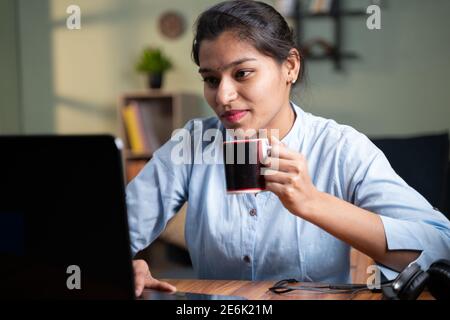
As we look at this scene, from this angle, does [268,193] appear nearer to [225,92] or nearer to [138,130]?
[225,92]

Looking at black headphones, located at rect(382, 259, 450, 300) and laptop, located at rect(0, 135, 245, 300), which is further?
black headphones, located at rect(382, 259, 450, 300)

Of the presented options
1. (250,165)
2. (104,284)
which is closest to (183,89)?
(250,165)

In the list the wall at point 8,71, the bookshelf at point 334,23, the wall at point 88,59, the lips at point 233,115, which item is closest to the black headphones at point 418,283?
the lips at point 233,115

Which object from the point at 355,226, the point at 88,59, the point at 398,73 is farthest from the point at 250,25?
the point at 88,59

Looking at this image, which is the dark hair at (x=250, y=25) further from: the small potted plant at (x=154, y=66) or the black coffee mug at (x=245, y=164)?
the small potted plant at (x=154, y=66)

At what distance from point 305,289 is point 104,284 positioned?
0.39 m

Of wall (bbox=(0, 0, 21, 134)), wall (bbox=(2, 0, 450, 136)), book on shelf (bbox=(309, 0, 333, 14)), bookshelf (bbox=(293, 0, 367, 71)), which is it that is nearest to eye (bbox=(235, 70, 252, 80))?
bookshelf (bbox=(293, 0, 367, 71))

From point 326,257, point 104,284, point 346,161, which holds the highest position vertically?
point 346,161

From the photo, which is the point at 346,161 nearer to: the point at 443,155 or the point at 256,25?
the point at 256,25

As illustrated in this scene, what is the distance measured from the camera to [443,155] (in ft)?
5.42

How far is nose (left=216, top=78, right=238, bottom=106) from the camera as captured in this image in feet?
3.81

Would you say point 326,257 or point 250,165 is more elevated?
point 250,165

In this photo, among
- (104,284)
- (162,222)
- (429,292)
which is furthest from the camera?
(162,222)

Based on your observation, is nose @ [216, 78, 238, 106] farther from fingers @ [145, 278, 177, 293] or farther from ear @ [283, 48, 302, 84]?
fingers @ [145, 278, 177, 293]
